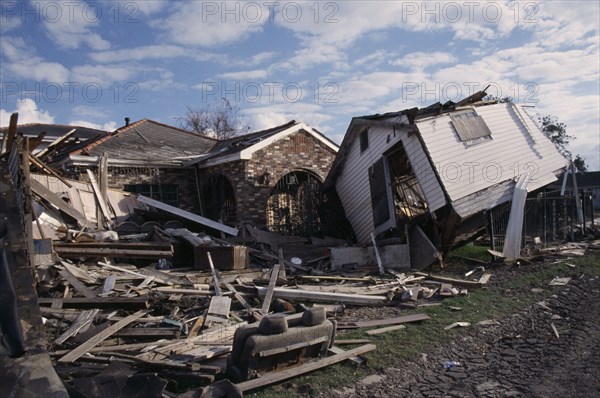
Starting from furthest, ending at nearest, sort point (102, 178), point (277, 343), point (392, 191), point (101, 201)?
point (102, 178), point (101, 201), point (392, 191), point (277, 343)

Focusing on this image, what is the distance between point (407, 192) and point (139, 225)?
28.3ft

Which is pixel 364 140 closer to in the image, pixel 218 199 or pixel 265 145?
pixel 265 145

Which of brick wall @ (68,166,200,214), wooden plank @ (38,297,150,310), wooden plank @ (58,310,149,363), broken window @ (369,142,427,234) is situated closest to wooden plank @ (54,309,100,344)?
wooden plank @ (38,297,150,310)

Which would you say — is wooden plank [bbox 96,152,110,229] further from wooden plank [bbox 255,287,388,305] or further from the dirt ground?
the dirt ground

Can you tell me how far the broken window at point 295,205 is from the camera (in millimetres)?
18016

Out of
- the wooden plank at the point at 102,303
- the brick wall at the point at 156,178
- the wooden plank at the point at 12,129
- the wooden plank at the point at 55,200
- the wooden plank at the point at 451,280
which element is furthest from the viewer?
the brick wall at the point at 156,178

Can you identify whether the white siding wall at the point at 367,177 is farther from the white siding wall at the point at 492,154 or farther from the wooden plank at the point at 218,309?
the wooden plank at the point at 218,309

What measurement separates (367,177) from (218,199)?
20.5 ft

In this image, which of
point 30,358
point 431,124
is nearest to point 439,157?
point 431,124

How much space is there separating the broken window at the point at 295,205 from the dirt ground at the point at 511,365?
9914 mm

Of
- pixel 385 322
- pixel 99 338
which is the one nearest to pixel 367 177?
pixel 385 322

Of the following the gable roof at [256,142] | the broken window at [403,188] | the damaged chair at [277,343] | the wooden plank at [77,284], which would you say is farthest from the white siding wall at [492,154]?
the wooden plank at [77,284]

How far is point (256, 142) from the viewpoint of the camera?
1834 cm

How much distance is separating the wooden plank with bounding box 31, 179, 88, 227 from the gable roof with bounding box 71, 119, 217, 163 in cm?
457
